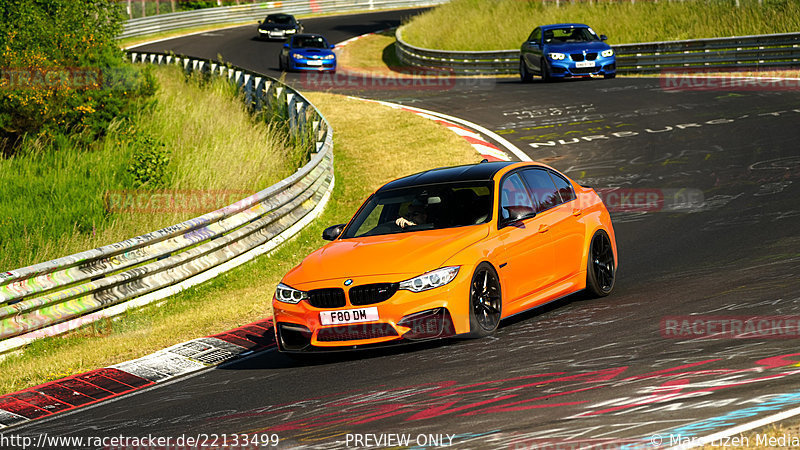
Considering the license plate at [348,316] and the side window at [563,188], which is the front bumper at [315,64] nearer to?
the side window at [563,188]

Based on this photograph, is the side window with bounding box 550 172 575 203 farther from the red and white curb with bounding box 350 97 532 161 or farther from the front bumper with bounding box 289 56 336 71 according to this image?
the front bumper with bounding box 289 56 336 71

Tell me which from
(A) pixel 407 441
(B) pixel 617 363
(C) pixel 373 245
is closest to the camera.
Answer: (A) pixel 407 441

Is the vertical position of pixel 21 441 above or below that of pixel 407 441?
below

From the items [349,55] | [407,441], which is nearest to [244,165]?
[407,441]

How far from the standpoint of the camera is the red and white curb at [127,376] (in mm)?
8406

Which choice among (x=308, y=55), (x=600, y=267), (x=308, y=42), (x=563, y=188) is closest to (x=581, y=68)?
(x=308, y=55)

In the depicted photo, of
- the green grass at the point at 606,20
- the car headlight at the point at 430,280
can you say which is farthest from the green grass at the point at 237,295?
the green grass at the point at 606,20

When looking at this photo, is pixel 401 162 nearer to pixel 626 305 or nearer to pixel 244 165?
pixel 244 165

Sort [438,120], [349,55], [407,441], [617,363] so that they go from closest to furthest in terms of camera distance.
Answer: [407,441] → [617,363] → [438,120] → [349,55]

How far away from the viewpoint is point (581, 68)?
29.6m

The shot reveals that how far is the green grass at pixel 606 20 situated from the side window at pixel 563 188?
2433 cm

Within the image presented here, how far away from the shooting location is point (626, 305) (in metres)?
9.52

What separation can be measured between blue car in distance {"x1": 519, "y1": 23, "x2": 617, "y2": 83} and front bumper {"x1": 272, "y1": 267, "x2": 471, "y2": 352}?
2223 centimetres

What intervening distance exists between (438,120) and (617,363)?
17.9 m
